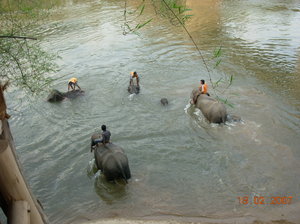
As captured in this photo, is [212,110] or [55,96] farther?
[55,96]

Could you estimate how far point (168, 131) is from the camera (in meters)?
10.7

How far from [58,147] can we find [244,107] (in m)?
7.99

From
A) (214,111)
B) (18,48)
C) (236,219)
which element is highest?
(18,48)

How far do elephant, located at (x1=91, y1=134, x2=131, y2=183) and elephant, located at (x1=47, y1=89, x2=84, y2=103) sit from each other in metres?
6.16

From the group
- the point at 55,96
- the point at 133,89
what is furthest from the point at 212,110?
the point at 55,96

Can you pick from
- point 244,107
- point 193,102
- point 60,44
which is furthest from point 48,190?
point 60,44

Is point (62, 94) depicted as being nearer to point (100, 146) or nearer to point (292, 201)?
point (100, 146)

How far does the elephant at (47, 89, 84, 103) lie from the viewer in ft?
43.0

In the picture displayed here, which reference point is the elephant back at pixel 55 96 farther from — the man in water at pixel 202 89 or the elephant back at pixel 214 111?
the elephant back at pixel 214 111

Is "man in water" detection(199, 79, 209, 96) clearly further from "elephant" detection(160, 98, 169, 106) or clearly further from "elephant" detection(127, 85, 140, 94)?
"elephant" detection(127, 85, 140, 94)

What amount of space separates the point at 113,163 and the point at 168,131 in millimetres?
3514

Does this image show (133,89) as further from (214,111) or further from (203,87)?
(214,111)

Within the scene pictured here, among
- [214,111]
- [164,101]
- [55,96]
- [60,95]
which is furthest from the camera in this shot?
[60,95]

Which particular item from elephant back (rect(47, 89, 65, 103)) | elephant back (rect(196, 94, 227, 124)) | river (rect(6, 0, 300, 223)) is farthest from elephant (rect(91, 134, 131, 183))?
elephant back (rect(47, 89, 65, 103))
